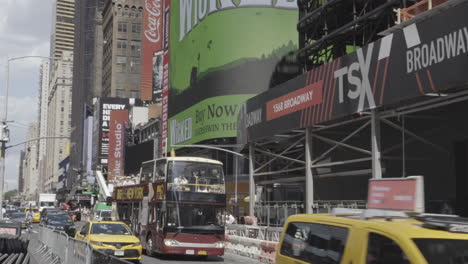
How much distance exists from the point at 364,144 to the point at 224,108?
89.7 feet

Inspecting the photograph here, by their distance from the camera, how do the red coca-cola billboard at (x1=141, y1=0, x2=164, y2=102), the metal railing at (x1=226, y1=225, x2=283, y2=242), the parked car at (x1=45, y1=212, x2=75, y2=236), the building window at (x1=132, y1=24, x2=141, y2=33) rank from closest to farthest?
1. the metal railing at (x1=226, y1=225, x2=283, y2=242)
2. the parked car at (x1=45, y1=212, x2=75, y2=236)
3. the red coca-cola billboard at (x1=141, y1=0, x2=164, y2=102)
4. the building window at (x1=132, y1=24, x2=141, y2=33)

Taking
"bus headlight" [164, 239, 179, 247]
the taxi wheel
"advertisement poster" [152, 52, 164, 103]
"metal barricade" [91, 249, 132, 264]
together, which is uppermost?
"advertisement poster" [152, 52, 164, 103]

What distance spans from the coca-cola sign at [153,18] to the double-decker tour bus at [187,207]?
54709 millimetres

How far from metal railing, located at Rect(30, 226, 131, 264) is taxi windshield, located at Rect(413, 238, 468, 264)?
3.84 meters

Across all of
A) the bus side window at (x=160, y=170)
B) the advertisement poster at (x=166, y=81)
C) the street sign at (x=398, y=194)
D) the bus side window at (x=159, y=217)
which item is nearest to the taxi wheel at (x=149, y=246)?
the bus side window at (x=159, y=217)

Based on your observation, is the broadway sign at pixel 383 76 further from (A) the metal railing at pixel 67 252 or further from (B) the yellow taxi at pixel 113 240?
(A) the metal railing at pixel 67 252

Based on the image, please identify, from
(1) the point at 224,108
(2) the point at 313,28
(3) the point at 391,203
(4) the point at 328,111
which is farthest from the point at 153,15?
(3) the point at 391,203

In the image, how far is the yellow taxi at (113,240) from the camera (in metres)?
20.1

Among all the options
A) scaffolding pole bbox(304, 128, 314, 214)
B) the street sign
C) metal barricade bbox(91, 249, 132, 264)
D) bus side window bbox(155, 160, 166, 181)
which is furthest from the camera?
scaffolding pole bbox(304, 128, 314, 214)

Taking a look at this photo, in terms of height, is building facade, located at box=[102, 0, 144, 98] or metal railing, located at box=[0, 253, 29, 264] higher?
building facade, located at box=[102, 0, 144, 98]

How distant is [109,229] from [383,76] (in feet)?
37.3

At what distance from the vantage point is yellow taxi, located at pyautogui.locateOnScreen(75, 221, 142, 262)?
791 inches

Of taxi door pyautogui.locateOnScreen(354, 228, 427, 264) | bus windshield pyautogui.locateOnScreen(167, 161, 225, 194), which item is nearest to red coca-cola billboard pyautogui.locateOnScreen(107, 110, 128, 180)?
bus windshield pyautogui.locateOnScreen(167, 161, 225, 194)

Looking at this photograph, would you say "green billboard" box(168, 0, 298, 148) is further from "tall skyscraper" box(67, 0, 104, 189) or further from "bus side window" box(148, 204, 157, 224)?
"tall skyscraper" box(67, 0, 104, 189)
